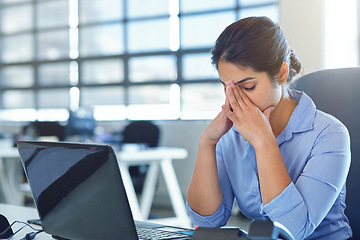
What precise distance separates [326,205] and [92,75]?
472 cm

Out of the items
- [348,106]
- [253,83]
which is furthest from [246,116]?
[348,106]

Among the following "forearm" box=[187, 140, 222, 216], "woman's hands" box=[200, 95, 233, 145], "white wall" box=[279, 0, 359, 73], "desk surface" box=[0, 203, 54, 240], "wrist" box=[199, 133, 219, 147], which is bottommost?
"desk surface" box=[0, 203, 54, 240]

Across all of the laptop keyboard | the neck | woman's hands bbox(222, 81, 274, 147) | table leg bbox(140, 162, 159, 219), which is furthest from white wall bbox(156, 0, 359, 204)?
the laptop keyboard

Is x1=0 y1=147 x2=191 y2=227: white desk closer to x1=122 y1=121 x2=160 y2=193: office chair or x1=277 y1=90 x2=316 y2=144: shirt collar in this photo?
x1=122 y1=121 x2=160 y2=193: office chair

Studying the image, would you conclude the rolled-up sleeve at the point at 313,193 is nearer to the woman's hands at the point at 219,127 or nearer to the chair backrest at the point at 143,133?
the woman's hands at the point at 219,127

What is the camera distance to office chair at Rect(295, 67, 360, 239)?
1.25 m

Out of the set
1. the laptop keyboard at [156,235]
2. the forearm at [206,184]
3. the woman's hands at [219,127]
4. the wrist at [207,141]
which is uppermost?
the woman's hands at [219,127]

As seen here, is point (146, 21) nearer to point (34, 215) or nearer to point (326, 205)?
point (34, 215)

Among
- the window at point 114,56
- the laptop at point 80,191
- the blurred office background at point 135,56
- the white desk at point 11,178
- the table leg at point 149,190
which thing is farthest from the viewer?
the window at point 114,56

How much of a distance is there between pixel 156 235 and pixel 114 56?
4.48m

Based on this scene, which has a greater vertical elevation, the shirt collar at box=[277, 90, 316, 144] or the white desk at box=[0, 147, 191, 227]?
the shirt collar at box=[277, 90, 316, 144]

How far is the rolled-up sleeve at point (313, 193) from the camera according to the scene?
1023mm

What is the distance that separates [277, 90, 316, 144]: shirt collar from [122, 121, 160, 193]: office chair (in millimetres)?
2779

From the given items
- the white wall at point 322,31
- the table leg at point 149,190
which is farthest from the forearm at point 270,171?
the white wall at point 322,31
